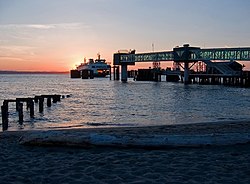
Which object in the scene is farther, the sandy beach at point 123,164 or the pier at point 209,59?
the pier at point 209,59

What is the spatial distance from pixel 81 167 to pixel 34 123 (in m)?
14.0

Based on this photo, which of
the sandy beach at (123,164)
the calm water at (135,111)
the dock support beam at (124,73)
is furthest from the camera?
the dock support beam at (124,73)

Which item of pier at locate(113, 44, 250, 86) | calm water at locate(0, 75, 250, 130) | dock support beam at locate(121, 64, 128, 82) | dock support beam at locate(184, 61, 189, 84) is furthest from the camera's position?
dock support beam at locate(121, 64, 128, 82)

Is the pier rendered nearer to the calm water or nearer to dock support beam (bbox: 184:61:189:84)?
dock support beam (bbox: 184:61:189:84)

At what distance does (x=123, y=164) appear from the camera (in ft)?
27.3

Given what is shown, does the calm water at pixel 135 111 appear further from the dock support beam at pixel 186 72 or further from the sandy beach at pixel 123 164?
the dock support beam at pixel 186 72

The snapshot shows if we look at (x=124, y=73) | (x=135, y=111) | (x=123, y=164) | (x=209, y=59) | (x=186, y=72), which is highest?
(x=209, y=59)

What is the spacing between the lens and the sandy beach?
7.10 meters

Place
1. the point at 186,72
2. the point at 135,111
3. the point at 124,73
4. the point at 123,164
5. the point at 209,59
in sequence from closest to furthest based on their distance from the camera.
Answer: the point at 123,164 → the point at 135,111 → the point at 209,59 → the point at 186,72 → the point at 124,73

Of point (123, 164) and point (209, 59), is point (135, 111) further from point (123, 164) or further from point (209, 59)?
point (209, 59)

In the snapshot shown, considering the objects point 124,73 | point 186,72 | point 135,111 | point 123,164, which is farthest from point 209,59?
point 123,164

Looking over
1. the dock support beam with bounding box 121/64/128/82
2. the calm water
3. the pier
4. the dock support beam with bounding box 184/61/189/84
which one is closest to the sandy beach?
the calm water

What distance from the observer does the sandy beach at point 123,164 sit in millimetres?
7102

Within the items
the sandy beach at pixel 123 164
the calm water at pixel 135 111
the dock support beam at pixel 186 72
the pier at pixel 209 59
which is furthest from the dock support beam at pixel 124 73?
the sandy beach at pixel 123 164
